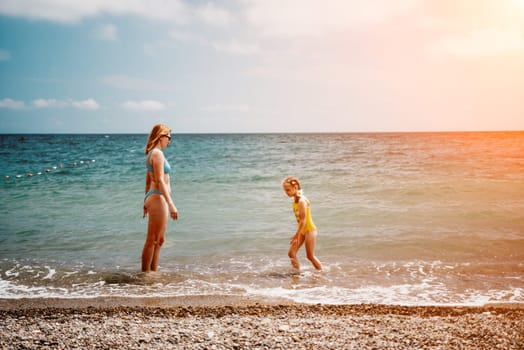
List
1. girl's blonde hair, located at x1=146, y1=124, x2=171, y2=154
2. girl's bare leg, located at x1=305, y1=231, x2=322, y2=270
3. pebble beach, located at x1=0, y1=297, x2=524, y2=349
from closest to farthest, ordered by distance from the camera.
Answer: pebble beach, located at x1=0, y1=297, x2=524, y2=349
girl's blonde hair, located at x1=146, y1=124, x2=171, y2=154
girl's bare leg, located at x1=305, y1=231, x2=322, y2=270

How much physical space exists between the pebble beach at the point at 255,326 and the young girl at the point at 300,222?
1.49 meters

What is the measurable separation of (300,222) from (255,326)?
263 cm

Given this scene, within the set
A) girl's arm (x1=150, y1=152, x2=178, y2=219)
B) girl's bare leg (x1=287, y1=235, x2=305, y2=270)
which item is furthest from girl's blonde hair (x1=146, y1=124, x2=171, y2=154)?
girl's bare leg (x1=287, y1=235, x2=305, y2=270)

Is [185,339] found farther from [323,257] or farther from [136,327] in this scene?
[323,257]

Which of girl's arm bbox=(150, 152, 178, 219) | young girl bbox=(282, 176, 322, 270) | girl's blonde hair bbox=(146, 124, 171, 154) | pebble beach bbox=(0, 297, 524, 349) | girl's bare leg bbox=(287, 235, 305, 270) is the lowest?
pebble beach bbox=(0, 297, 524, 349)

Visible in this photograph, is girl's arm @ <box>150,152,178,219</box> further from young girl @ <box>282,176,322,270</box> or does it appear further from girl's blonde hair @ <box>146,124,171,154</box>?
young girl @ <box>282,176,322,270</box>

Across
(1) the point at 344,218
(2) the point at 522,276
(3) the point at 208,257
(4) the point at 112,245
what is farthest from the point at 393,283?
(4) the point at 112,245

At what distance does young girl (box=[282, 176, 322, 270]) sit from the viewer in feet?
21.9

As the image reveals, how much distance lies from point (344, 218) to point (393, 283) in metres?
4.89

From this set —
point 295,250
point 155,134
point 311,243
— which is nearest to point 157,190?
point 155,134

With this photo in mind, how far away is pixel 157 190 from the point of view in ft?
20.6

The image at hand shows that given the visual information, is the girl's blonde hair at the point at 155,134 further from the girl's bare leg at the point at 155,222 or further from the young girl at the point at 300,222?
the young girl at the point at 300,222

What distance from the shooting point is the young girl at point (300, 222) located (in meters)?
6.68

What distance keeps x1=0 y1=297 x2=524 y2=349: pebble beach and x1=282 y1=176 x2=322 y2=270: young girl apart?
149 cm
